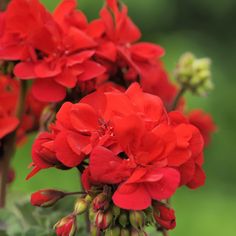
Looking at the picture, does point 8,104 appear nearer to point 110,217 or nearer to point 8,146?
point 8,146

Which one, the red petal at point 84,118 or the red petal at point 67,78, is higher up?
the red petal at point 84,118

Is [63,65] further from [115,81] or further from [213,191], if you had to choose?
[213,191]

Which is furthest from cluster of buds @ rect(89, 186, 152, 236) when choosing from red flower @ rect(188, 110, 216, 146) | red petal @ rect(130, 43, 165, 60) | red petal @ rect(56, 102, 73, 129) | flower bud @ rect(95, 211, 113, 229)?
red flower @ rect(188, 110, 216, 146)

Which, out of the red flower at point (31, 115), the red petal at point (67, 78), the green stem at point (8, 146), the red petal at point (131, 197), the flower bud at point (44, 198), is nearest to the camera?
the red petal at point (131, 197)

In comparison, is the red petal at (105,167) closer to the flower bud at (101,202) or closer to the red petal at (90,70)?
the flower bud at (101,202)

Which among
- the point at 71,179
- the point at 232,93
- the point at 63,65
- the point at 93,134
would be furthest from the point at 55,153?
the point at 232,93

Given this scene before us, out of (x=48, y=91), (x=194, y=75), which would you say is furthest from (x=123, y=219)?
(x=194, y=75)

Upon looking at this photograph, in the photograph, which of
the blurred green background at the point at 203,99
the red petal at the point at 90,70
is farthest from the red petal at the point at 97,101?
the blurred green background at the point at 203,99
